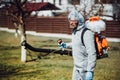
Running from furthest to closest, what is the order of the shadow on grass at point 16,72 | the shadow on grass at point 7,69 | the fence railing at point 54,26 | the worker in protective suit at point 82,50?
the fence railing at point 54,26
the shadow on grass at point 7,69
the shadow on grass at point 16,72
the worker in protective suit at point 82,50

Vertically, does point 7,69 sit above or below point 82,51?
below

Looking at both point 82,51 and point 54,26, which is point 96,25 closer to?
point 82,51

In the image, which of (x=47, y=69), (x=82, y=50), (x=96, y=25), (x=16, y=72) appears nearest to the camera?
(x=96, y=25)

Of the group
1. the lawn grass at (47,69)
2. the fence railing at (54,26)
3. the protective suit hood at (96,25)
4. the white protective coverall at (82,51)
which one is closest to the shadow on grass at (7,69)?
the lawn grass at (47,69)

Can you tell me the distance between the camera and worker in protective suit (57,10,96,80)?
17.2ft

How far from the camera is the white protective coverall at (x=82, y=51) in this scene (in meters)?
5.25

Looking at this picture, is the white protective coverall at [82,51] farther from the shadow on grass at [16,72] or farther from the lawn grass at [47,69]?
the shadow on grass at [16,72]

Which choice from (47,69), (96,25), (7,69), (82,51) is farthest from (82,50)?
(7,69)

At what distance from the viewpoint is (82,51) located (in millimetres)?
5465

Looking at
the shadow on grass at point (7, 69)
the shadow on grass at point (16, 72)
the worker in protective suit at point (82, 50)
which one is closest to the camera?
the worker in protective suit at point (82, 50)

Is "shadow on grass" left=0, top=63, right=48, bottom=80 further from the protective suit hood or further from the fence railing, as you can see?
the fence railing

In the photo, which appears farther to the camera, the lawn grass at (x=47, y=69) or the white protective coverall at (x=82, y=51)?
the lawn grass at (x=47, y=69)

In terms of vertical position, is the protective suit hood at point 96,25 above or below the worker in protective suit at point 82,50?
above

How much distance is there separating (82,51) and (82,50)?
0.02 m
